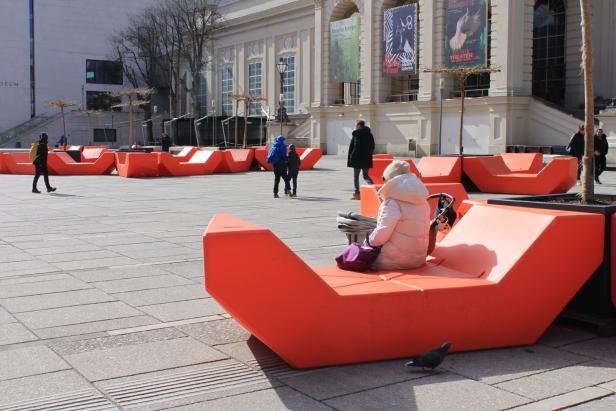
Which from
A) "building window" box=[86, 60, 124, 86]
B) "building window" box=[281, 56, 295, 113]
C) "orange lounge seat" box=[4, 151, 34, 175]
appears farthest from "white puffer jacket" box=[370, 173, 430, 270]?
"building window" box=[86, 60, 124, 86]

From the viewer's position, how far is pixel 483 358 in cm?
498

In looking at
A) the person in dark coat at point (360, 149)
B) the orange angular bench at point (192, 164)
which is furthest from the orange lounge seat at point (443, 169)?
the orange angular bench at point (192, 164)

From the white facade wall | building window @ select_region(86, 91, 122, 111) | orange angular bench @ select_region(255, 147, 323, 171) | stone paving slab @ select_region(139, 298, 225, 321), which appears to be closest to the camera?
stone paving slab @ select_region(139, 298, 225, 321)

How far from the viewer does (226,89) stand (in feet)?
211

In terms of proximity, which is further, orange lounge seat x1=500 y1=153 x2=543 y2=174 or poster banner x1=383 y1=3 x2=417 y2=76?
poster banner x1=383 y1=3 x2=417 y2=76

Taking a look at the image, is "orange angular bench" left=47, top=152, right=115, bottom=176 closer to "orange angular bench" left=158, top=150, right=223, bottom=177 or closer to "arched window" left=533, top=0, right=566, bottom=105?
"orange angular bench" left=158, top=150, right=223, bottom=177

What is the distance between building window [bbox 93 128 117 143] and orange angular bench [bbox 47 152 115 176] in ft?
155

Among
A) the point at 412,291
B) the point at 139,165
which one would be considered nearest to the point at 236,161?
the point at 139,165

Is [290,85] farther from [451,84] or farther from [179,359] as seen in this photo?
[179,359]

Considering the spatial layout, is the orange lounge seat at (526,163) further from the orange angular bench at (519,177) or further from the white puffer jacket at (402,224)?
the white puffer jacket at (402,224)

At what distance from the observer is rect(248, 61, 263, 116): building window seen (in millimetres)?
59509

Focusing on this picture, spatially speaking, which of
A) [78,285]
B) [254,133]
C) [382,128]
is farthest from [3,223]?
[254,133]

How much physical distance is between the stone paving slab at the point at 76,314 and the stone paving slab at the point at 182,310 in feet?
0.50

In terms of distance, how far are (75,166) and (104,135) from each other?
48.3m
